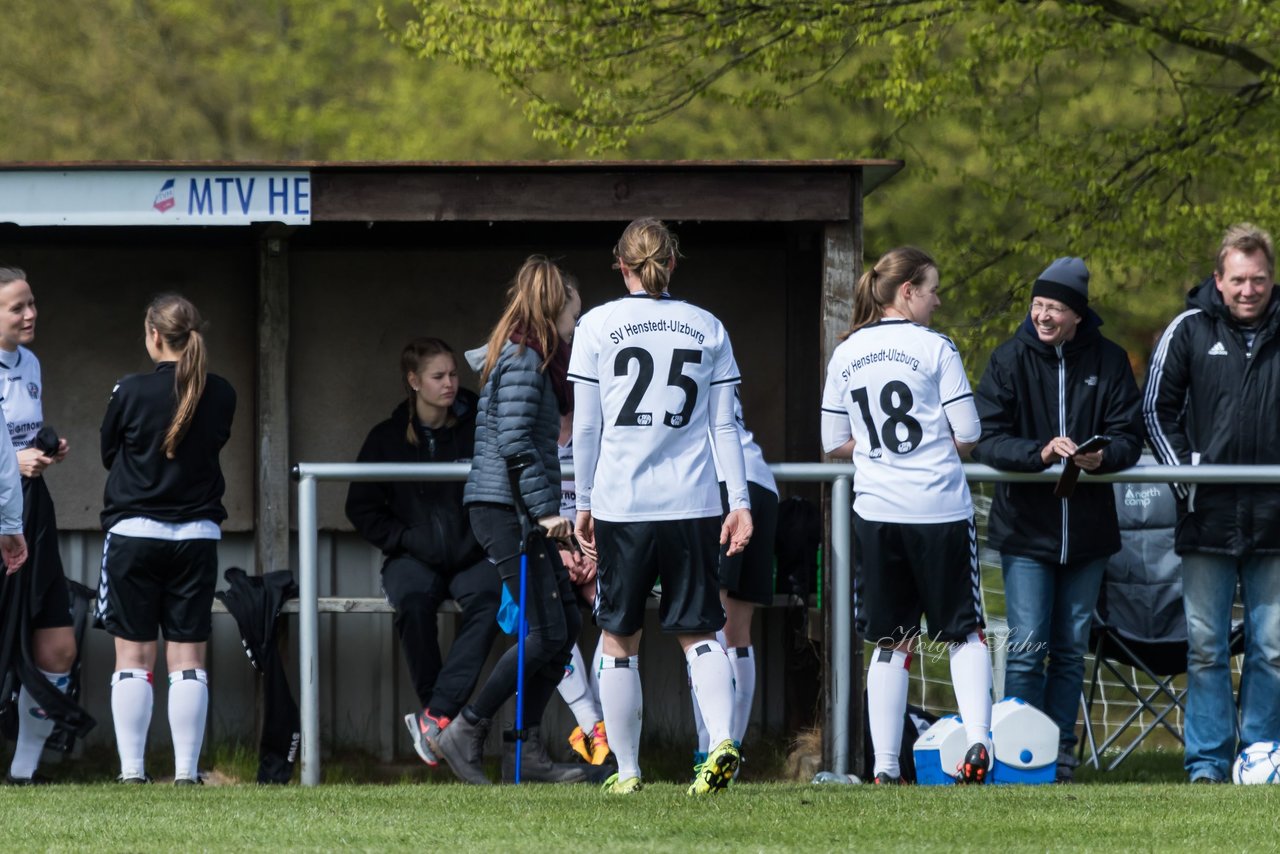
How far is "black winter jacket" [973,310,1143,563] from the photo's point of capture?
7.36 meters

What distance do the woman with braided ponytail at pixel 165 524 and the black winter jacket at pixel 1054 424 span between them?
297cm

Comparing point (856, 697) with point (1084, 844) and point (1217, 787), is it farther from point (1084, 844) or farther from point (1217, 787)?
point (1084, 844)

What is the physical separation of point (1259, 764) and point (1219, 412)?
1.33m

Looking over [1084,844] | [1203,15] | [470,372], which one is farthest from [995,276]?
[1084,844]

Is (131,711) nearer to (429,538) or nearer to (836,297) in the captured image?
(429,538)

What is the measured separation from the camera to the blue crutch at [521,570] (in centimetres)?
721

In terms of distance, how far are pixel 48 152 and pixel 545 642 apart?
61.6 ft

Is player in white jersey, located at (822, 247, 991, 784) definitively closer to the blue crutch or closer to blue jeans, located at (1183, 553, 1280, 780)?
blue jeans, located at (1183, 553, 1280, 780)

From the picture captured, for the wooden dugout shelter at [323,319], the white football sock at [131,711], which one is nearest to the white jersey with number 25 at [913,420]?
the wooden dugout shelter at [323,319]

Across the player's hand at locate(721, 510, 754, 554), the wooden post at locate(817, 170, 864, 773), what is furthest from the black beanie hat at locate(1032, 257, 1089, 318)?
the player's hand at locate(721, 510, 754, 554)

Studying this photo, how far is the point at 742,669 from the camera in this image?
297 inches

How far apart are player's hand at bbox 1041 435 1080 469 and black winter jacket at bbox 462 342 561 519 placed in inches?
71.1

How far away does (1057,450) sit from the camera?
7.20m

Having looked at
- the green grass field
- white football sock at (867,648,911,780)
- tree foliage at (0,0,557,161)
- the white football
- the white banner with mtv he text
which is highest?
tree foliage at (0,0,557,161)
